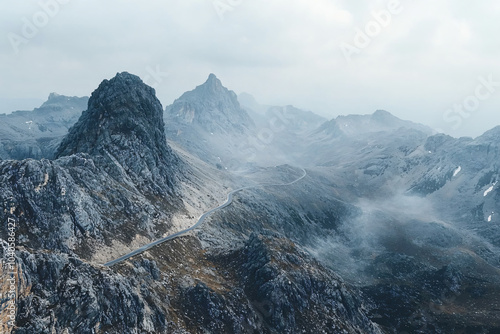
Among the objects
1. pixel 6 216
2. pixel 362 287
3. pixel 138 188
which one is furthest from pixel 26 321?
pixel 362 287

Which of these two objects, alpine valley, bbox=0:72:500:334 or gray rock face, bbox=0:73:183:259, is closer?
alpine valley, bbox=0:72:500:334

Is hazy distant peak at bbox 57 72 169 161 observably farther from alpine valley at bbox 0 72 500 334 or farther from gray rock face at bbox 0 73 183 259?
alpine valley at bbox 0 72 500 334

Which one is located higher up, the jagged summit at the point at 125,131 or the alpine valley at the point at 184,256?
the jagged summit at the point at 125,131

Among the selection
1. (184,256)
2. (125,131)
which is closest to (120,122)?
(125,131)

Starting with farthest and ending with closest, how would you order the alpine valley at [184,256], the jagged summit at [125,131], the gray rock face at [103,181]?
the jagged summit at [125,131], the gray rock face at [103,181], the alpine valley at [184,256]

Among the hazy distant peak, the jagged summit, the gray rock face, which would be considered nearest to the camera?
the gray rock face

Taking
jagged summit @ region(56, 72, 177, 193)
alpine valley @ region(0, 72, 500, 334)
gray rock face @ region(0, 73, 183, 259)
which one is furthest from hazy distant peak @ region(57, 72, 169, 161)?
alpine valley @ region(0, 72, 500, 334)

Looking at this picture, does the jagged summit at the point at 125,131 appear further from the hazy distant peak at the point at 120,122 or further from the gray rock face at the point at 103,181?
the gray rock face at the point at 103,181

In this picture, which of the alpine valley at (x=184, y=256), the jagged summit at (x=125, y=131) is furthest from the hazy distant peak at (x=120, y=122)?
the alpine valley at (x=184, y=256)

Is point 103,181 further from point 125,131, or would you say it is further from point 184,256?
point 184,256

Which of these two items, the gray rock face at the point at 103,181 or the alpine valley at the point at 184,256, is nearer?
the alpine valley at the point at 184,256
